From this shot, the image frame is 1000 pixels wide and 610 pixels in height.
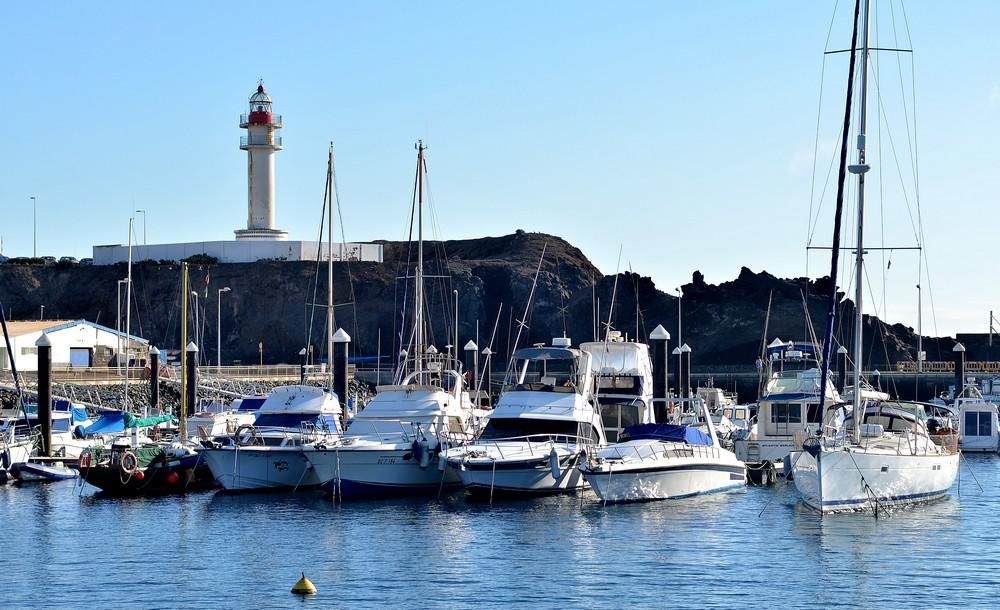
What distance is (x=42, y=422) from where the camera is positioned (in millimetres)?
43156

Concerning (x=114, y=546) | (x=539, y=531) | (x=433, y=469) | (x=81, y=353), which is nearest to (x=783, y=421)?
(x=433, y=469)

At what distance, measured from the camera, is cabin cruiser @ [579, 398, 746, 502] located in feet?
113

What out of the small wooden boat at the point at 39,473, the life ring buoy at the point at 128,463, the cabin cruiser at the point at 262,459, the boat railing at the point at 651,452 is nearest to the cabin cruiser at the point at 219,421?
the small wooden boat at the point at 39,473

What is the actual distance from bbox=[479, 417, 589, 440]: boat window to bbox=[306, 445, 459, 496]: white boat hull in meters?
1.68

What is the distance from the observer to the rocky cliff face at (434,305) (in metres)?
112

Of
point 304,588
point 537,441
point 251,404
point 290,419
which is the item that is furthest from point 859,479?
point 251,404

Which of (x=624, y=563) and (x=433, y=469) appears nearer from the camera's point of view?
(x=624, y=563)

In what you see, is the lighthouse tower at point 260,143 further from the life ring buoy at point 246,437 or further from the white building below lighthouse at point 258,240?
the life ring buoy at point 246,437

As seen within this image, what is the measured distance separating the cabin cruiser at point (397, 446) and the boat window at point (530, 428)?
4.29ft

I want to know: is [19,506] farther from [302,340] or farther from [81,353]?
[302,340]

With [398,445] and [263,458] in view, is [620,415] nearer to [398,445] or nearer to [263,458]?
[398,445]

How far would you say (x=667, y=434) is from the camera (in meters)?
37.0

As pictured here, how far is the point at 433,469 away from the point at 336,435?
3357 millimetres

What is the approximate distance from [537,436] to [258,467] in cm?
777
